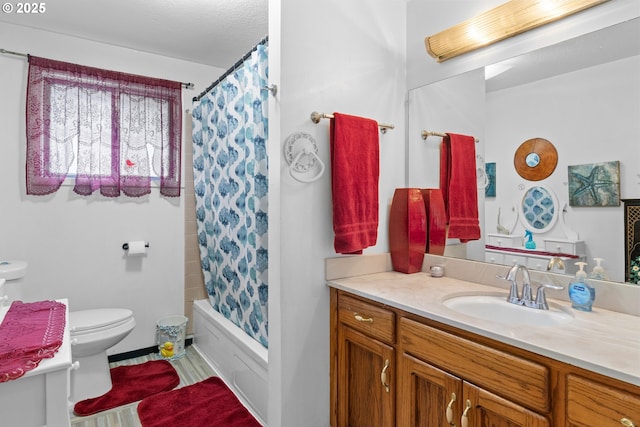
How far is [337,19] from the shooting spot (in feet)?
5.83

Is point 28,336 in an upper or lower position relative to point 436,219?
lower

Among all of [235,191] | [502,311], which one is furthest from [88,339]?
[502,311]

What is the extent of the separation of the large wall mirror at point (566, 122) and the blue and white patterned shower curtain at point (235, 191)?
1.06 m

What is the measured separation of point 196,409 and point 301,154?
1624 mm

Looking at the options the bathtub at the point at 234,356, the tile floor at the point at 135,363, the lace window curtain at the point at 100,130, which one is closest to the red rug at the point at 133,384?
the tile floor at the point at 135,363

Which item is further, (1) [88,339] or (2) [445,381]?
(1) [88,339]

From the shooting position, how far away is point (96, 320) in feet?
7.53

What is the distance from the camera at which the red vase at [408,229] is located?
73.9 inches

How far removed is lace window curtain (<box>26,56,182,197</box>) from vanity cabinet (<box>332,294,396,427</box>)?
6.58 feet

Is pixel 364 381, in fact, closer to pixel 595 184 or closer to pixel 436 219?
pixel 436 219

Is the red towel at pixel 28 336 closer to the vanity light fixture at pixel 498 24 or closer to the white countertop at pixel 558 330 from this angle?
the white countertop at pixel 558 330

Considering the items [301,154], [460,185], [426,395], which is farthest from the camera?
[460,185]

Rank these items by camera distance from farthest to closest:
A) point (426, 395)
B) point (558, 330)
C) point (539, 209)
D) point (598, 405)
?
point (539, 209)
point (426, 395)
point (558, 330)
point (598, 405)

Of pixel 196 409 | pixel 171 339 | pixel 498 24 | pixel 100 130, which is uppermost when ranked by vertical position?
pixel 498 24
